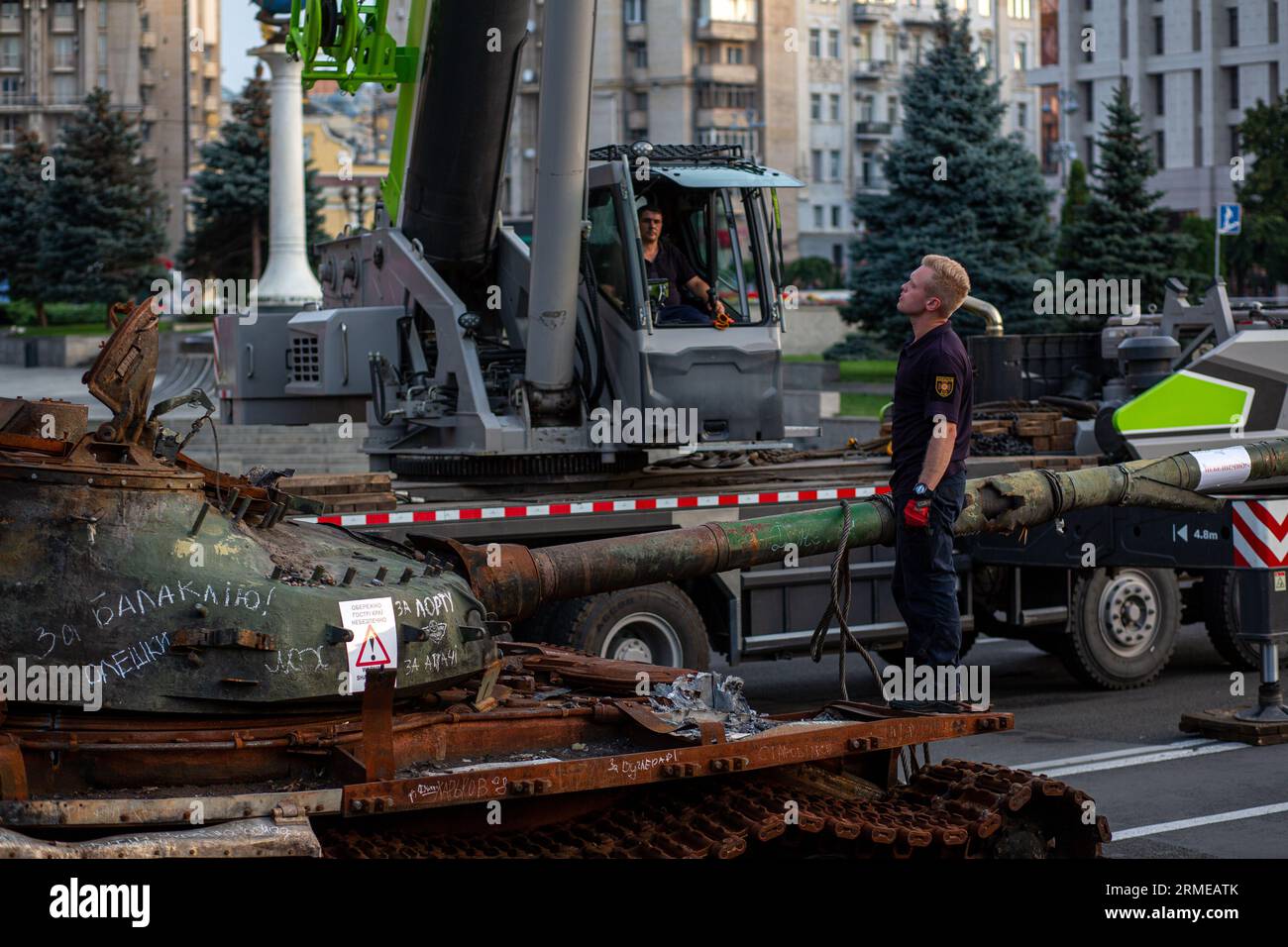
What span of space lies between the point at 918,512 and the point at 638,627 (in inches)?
184

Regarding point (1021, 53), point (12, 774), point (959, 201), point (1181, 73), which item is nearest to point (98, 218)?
point (959, 201)

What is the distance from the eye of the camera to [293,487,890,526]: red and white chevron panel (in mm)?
12016

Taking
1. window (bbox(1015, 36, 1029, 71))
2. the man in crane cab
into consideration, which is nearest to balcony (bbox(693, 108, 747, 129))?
window (bbox(1015, 36, 1029, 71))

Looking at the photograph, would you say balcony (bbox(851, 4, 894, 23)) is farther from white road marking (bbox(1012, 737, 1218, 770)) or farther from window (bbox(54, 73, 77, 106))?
white road marking (bbox(1012, 737, 1218, 770))

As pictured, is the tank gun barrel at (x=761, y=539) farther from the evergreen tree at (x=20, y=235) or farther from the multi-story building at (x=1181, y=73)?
the multi-story building at (x=1181, y=73)

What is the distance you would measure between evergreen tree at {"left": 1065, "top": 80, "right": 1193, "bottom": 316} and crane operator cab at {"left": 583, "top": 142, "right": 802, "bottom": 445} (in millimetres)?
26932

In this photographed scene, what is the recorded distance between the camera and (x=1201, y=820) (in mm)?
9906

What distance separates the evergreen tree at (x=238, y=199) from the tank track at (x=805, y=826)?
4457cm

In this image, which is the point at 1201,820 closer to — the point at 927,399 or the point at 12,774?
the point at 927,399

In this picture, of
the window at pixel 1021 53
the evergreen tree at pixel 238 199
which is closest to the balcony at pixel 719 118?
the window at pixel 1021 53

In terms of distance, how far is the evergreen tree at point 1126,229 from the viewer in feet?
128

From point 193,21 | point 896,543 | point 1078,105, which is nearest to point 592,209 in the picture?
point 896,543
